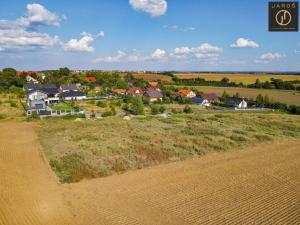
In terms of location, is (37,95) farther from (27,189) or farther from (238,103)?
(27,189)

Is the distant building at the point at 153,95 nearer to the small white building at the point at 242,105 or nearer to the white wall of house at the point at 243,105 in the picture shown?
the small white building at the point at 242,105

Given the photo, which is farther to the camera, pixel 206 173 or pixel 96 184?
pixel 206 173

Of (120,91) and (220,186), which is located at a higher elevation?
(120,91)

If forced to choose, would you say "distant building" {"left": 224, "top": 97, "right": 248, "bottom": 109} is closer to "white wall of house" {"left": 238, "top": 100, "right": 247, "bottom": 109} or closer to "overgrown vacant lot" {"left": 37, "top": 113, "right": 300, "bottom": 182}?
"white wall of house" {"left": 238, "top": 100, "right": 247, "bottom": 109}

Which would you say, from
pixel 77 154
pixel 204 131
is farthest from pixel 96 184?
pixel 204 131

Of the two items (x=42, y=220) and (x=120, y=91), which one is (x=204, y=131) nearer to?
(x=42, y=220)

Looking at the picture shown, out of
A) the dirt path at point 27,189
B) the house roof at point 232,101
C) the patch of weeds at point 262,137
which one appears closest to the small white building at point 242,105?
the house roof at point 232,101

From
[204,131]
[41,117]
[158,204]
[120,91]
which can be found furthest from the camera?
[120,91]

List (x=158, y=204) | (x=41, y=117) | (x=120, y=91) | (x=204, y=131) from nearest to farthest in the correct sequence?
(x=158, y=204)
(x=204, y=131)
(x=41, y=117)
(x=120, y=91)
